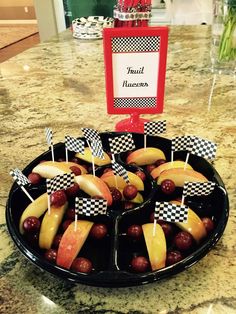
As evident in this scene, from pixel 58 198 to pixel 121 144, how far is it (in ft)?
0.65

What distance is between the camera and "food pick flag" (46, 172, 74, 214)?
0.59 metres

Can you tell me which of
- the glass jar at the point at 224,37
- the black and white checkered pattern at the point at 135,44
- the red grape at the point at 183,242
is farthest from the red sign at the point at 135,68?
the glass jar at the point at 224,37

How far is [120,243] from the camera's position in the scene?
0.60 meters

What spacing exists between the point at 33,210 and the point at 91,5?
2.71 m

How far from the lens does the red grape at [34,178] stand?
2.33 ft

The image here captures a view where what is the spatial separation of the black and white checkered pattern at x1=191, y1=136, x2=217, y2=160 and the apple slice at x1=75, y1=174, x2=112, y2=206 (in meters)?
0.21

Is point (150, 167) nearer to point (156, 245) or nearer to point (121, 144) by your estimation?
point (121, 144)

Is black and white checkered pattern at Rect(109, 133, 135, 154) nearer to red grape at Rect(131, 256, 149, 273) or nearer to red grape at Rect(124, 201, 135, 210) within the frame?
red grape at Rect(124, 201, 135, 210)

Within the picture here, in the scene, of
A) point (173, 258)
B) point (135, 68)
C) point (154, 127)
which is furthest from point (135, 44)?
point (173, 258)

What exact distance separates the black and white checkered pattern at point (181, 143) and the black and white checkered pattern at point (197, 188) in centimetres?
14

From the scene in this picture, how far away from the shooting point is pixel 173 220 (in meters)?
0.54

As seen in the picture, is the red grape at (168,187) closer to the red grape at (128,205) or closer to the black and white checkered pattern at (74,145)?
the red grape at (128,205)

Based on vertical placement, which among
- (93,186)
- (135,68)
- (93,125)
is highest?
(135,68)

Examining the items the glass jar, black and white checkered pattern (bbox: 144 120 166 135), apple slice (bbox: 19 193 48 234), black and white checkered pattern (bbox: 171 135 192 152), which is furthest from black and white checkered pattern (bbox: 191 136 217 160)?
the glass jar
